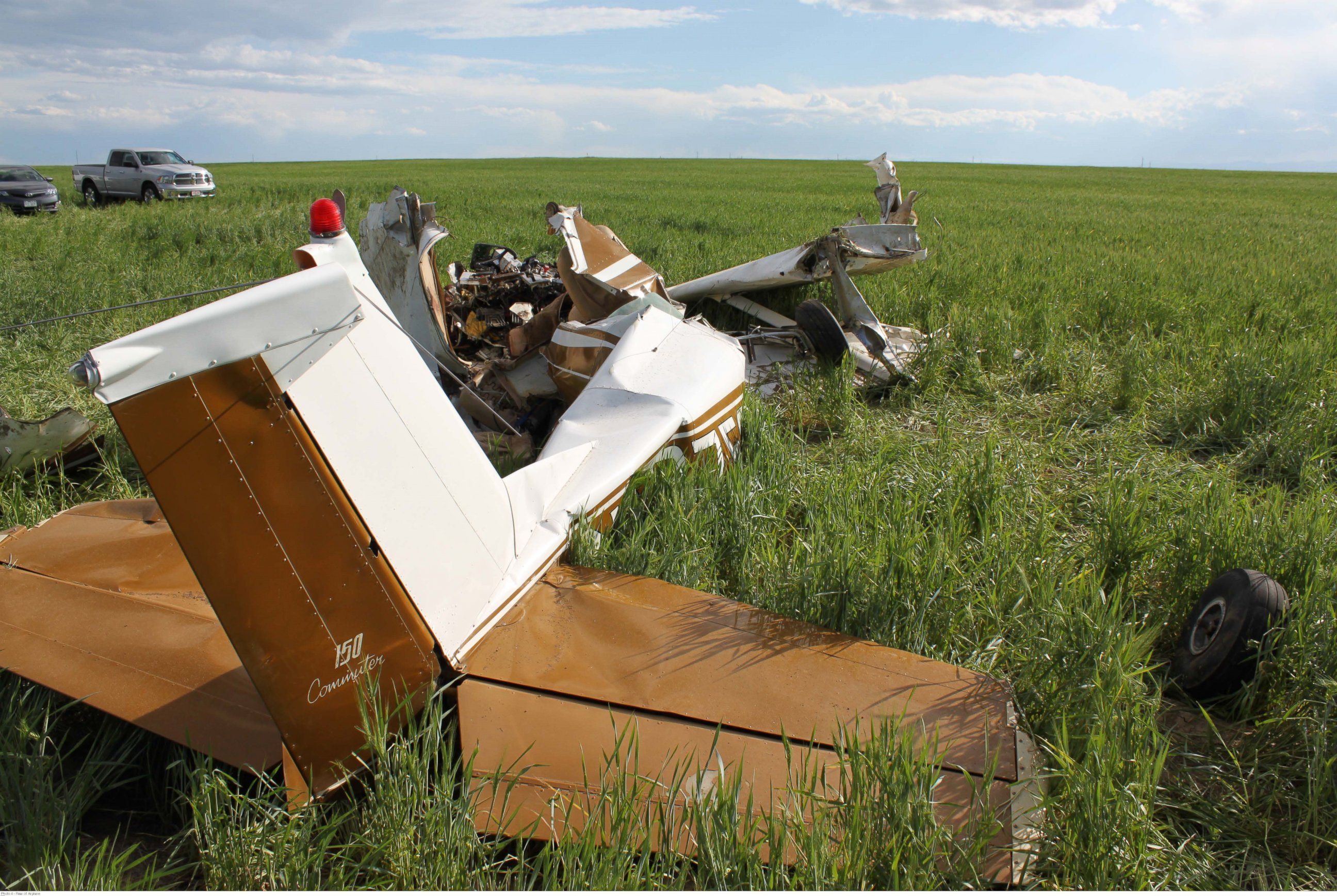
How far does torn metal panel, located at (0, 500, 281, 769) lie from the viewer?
A: 2.06 metres

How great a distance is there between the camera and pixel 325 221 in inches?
80.7

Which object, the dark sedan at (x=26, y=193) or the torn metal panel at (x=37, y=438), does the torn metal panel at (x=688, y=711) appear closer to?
the torn metal panel at (x=37, y=438)

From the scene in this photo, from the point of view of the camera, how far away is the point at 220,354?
150 cm

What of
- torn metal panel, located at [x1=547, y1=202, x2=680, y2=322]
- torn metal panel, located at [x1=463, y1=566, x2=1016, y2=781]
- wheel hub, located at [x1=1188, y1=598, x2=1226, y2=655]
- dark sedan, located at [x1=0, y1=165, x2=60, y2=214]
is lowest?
wheel hub, located at [x1=1188, y1=598, x2=1226, y2=655]

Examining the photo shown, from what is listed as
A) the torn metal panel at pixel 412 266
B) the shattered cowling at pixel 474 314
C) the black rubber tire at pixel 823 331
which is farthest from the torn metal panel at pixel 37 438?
the black rubber tire at pixel 823 331

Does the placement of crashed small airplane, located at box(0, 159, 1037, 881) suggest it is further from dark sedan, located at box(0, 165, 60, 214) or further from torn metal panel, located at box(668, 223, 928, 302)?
dark sedan, located at box(0, 165, 60, 214)

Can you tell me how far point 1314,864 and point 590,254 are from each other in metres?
5.24

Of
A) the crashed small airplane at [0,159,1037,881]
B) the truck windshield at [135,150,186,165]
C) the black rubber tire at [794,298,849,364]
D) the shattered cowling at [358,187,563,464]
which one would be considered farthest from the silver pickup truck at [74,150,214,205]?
the crashed small airplane at [0,159,1037,881]

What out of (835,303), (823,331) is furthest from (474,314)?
(835,303)

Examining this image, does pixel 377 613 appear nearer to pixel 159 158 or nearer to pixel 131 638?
pixel 131 638

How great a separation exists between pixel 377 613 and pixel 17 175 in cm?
3147

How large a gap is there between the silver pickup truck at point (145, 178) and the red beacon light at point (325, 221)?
26.6 meters

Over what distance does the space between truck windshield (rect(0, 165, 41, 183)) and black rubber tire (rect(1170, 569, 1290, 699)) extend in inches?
1250

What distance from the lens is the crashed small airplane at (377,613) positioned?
62.6 inches
